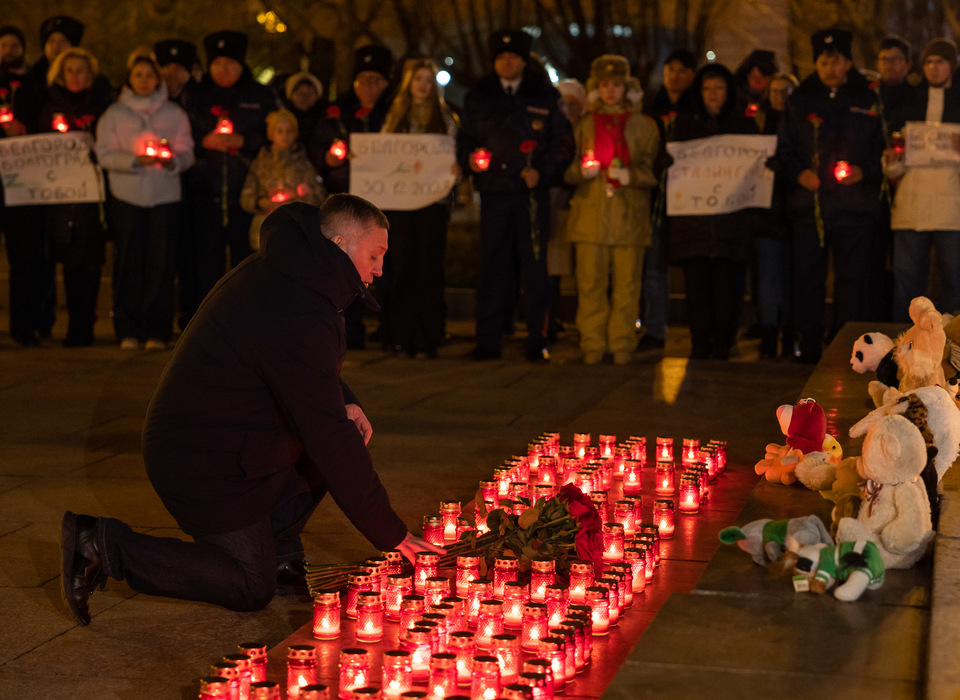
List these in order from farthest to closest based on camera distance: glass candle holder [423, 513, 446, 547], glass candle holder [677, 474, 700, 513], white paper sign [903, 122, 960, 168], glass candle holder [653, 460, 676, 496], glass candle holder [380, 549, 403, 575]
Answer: white paper sign [903, 122, 960, 168] < glass candle holder [653, 460, 676, 496] < glass candle holder [677, 474, 700, 513] < glass candle holder [423, 513, 446, 547] < glass candle holder [380, 549, 403, 575]

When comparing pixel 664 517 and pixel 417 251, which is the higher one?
pixel 417 251

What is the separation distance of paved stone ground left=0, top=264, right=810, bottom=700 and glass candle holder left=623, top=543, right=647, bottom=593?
119cm

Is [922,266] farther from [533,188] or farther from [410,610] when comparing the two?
[410,610]

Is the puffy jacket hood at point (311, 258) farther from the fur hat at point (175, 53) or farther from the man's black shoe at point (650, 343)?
the fur hat at point (175, 53)

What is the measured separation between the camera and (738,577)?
163 inches

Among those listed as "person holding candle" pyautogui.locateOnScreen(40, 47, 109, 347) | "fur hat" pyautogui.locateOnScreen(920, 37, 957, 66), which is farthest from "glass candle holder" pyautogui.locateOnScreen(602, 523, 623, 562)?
"person holding candle" pyautogui.locateOnScreen(40, 47, 109, 347)

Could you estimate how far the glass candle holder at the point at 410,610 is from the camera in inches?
166

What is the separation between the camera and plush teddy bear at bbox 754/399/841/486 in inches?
217

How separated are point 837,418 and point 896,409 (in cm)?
171

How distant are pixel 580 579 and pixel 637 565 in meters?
0.36

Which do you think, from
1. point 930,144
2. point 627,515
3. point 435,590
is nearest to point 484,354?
point 930,144

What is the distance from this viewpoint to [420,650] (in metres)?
3.91

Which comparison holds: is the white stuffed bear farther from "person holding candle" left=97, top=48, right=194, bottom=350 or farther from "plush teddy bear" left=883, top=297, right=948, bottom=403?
"person holding candle" left=97, top=48, right=194, bottom=350

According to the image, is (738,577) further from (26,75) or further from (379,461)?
(26,75)
